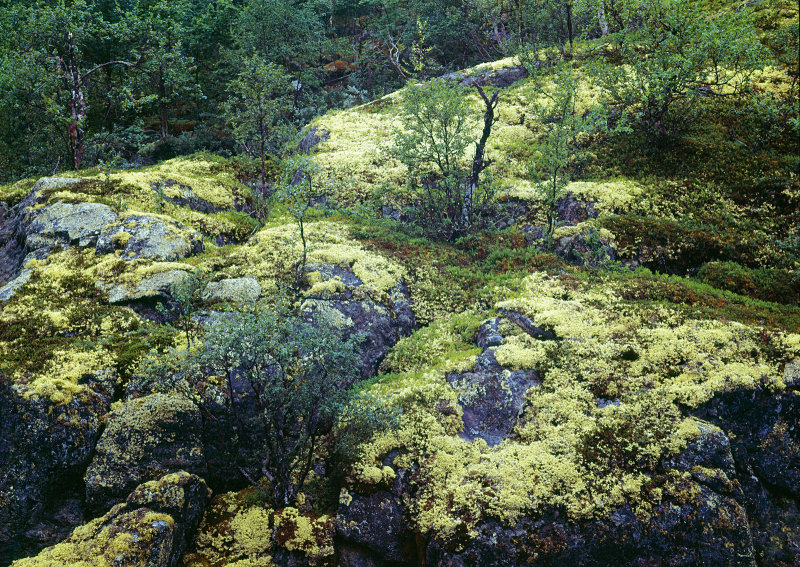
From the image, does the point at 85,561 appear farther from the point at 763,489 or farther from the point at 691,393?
the point at 763,489

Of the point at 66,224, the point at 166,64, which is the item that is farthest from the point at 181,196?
the point at 166,64

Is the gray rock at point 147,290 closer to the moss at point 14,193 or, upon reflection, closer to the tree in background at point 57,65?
the moss at point 14,193

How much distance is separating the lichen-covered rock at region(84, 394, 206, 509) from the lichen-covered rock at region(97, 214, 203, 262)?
20.6 feet

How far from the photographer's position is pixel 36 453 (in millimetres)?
9250

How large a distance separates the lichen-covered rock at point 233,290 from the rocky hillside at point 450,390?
0.11m

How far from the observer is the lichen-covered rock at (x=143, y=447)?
9.31m

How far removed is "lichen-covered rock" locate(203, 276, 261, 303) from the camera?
1358cm

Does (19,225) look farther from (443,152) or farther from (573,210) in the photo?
(573,210)

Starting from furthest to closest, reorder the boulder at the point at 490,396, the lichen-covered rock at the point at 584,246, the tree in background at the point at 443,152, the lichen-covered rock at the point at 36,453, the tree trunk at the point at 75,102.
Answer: the tree trunk at the point at 75,102, the tree in background at the point at 443,152, the lichen-covered rock at the point at 584,246, the boulder at the point at 490,396, the lichen-covered rock at the point at 36,453

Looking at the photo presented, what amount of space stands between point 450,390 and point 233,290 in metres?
7.20

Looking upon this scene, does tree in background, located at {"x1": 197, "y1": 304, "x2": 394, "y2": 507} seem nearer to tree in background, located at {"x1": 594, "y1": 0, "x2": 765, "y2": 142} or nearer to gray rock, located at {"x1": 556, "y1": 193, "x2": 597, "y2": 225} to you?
gray rock, located at {"x1": 556, "y1": 193, "x2": 597, "y2": 225}

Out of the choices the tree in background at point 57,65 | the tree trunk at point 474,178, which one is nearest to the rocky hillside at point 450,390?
the tree trunk at point 474,178

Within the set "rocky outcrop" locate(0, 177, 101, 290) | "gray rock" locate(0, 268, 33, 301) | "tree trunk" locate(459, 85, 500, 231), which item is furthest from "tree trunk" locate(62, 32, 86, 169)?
"tree trunk" locate(459, 85, 500, 231)

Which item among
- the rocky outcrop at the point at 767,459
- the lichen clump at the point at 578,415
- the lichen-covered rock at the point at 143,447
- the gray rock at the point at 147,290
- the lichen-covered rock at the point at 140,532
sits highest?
the gray rock at the point at 147,290
